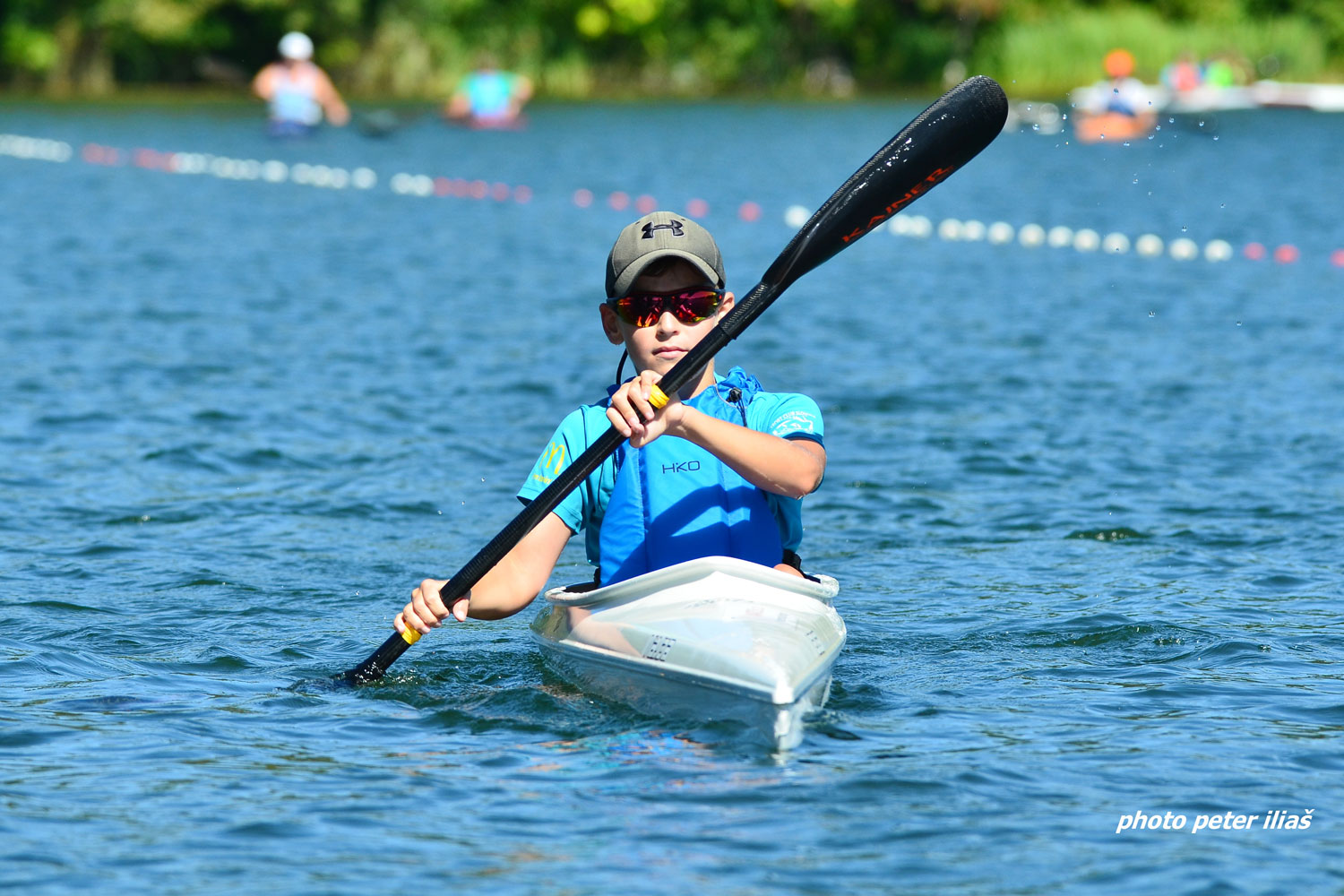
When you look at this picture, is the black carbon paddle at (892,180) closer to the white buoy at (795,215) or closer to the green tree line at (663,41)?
the white buoy at (795,215)

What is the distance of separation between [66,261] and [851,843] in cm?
1521

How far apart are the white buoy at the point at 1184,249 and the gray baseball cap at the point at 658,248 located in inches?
563

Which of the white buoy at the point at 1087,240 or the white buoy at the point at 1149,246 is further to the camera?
the white buoy at the point at 1087,240

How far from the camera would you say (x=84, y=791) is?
4.71 metres

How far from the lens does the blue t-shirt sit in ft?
16.7

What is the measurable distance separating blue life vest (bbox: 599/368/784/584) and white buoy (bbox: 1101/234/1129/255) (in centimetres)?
1445

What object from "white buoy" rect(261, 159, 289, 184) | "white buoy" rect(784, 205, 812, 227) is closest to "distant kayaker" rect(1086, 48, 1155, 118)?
"white buoy" rect(784, 205, 812, 227)

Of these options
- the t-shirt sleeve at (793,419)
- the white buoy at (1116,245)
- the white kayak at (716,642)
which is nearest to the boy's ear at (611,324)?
the t-shirt sleeve at (793,419)

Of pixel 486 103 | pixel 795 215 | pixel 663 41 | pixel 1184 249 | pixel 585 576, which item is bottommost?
pixel 585 576

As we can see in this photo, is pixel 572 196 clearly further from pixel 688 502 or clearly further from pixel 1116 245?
pixel 688 502

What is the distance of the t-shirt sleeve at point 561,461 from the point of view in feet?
16.8

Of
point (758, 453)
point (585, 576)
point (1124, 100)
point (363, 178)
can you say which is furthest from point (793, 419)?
point (1124, 100)

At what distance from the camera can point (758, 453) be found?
15.6 feet

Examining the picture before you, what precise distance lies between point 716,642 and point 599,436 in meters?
0.68
